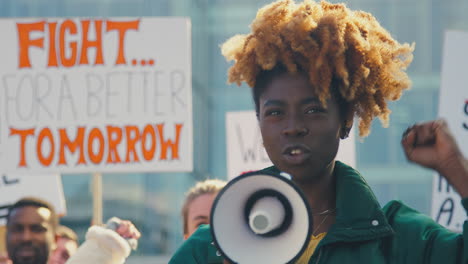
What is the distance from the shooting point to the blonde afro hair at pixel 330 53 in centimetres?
231

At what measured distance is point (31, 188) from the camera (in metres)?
6.68

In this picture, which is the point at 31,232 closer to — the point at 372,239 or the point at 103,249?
the point at 103,249

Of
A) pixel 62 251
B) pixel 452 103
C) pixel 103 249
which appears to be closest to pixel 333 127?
pixel 103 249

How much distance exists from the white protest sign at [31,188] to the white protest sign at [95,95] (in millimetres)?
497

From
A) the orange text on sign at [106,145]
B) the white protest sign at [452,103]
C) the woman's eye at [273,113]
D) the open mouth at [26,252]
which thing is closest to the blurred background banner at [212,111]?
the orange text on sign at [106,145]

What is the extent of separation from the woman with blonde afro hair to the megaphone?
3cm

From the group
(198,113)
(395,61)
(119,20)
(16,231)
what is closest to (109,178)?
(198,113)

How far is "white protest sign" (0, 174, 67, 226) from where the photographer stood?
21.8 ft

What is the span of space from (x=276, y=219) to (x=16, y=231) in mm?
3095

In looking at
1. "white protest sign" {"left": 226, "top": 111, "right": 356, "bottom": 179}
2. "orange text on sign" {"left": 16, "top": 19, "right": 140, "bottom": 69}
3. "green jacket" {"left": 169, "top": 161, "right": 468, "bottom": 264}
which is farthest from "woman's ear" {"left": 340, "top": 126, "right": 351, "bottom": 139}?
"white protest sign" {"left": 226, "top": 111, "right": 356, "bottom": 179}

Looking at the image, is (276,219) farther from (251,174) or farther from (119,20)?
(119,20)

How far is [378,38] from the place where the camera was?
7.98 ft

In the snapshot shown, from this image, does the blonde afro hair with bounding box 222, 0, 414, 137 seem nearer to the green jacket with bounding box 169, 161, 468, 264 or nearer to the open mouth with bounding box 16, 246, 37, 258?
the green jacket with bounding box 169, 161, 468, 264

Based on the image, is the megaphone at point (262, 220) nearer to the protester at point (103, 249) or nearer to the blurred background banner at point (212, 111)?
the protester at point (103, 249)
